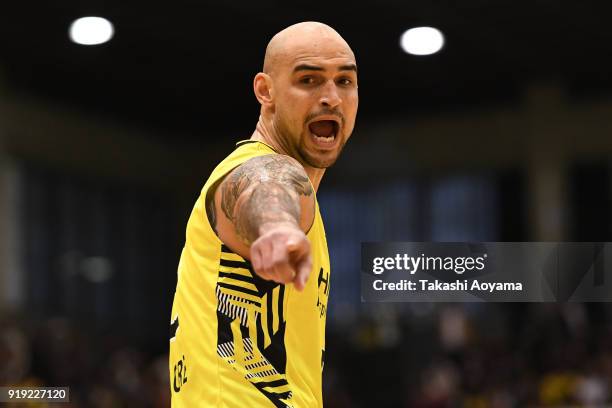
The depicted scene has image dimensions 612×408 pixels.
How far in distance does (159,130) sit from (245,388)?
1035cm

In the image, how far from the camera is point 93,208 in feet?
52.2

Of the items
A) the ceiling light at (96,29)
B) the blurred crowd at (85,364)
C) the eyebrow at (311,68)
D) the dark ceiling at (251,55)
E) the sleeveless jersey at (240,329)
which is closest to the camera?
the sleeveless jersey at (240,329)

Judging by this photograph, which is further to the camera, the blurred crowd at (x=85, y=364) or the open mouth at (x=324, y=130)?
the blurred crowd at (x=85, y=364)

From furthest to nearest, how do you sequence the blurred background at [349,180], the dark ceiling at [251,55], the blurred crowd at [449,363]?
the blurred crowd at [449,363] → the blurred background at [349,180] → the dark ceiling at [251,55]

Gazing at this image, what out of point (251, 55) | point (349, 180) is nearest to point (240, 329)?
point (251, 55)

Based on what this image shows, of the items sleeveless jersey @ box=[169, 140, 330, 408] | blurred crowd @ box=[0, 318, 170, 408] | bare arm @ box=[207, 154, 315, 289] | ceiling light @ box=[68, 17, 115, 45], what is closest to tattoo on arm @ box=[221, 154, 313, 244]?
bare arm @ box=[207, 154, 315, 289]

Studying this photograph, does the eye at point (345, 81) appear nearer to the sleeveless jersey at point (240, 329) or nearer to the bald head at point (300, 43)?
the bald head at point (300, 43)

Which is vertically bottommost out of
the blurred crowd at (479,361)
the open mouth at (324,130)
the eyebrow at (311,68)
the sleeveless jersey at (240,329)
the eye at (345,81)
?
the sleeveless jersey at (240,329)

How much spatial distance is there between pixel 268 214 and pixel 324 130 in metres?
0.73

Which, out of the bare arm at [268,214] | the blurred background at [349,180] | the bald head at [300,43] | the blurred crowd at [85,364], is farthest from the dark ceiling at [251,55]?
the bare arm at [268,214]

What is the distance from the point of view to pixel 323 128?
242 centimetres

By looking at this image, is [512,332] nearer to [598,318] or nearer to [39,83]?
[598,318]

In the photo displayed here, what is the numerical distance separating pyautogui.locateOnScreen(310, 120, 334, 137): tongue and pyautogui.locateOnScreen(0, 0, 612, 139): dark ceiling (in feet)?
7.45

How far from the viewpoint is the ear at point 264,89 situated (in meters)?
2.45
